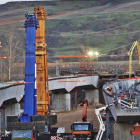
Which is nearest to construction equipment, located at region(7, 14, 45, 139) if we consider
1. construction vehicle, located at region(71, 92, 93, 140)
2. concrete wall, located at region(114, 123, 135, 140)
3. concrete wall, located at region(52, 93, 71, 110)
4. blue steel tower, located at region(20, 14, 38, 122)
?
blue steel tower, located at region(20, 14, 38, 122)

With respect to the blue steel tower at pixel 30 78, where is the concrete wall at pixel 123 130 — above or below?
below

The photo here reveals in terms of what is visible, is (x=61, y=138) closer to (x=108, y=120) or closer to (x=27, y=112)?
(x=27, y=112)

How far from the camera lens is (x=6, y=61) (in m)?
131

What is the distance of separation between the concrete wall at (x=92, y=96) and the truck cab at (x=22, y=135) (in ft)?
173

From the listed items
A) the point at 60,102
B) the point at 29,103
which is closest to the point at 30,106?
the point at 29,103

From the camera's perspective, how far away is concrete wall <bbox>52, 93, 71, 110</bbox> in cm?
8706

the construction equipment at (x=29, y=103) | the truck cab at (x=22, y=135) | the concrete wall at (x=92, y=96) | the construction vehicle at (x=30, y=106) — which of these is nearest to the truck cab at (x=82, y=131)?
→ the construction vehicle at (x=30, y=106)

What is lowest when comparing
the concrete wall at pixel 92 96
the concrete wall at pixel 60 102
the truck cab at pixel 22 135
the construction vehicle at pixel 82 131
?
the truck cab at pixel 22 135

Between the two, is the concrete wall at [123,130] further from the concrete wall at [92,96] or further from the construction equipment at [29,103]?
the concrete wall at [92,96]

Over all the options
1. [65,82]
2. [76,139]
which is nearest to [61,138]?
[76,139]

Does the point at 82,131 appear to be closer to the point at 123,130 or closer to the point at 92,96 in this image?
the point at 123,130

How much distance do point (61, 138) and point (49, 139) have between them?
240cm

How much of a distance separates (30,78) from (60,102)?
38420 millimetres

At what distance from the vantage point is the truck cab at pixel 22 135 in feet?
146
